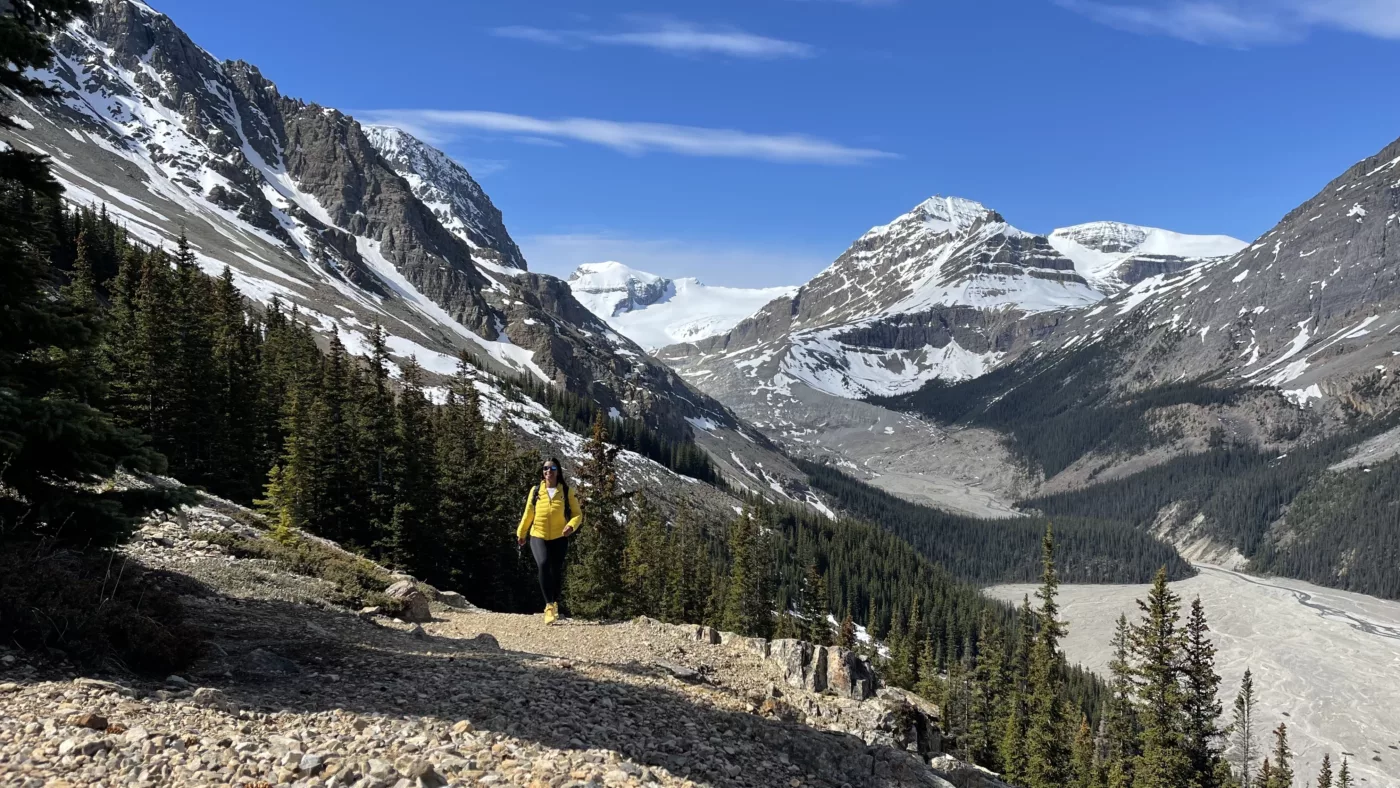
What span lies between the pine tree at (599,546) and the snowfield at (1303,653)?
206ft

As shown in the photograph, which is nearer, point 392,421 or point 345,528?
point 345,528

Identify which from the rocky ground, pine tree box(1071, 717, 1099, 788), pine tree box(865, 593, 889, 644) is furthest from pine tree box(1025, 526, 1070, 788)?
pine tree box(865, 593, 889, 644)

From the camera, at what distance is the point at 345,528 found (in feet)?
131

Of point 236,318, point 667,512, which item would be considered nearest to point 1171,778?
point 236,318

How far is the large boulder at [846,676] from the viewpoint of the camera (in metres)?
21.8

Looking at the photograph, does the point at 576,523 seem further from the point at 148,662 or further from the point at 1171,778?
the point at 1171,778

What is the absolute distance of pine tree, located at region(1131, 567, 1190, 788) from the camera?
32188 mm

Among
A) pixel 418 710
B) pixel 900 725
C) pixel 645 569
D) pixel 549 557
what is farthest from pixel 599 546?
pixel 418 710

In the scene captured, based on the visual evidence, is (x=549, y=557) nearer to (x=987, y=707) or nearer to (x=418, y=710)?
(x=418, y=710)

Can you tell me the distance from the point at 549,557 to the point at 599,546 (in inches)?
924

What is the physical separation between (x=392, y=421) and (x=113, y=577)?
3312cm

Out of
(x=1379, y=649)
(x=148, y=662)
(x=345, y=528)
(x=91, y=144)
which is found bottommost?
(x=1379, y=649)

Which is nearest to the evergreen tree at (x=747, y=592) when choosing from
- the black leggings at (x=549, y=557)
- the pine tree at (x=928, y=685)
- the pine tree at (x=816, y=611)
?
the pine tree at (x=816, y=611)

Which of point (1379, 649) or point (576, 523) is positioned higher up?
point (576, 523)
